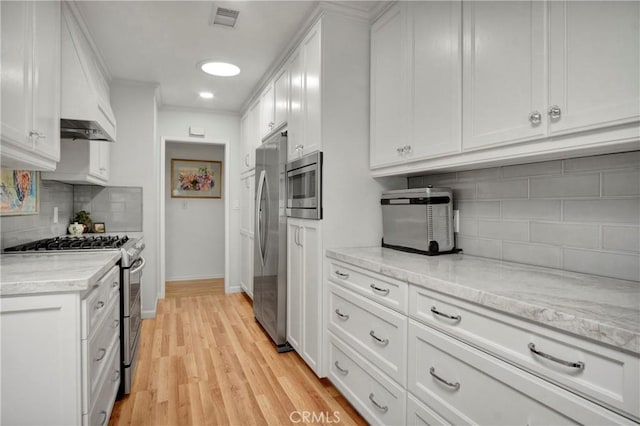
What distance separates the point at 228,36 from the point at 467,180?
83.0 inches

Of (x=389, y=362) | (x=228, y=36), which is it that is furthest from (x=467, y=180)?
(x=228, y=36)

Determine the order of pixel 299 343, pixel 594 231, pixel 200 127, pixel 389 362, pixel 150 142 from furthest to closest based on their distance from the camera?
1. pixel 200 127
2. pixel 150 142
3. pixel 299 343
4. pixel 389 362
5. pixel 594 231

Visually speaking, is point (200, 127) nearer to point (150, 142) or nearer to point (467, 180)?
point (150, 142)

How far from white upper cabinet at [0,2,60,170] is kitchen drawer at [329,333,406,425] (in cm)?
187

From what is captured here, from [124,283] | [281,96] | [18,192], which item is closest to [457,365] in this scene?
[124,283]

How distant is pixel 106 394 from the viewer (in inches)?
69.2

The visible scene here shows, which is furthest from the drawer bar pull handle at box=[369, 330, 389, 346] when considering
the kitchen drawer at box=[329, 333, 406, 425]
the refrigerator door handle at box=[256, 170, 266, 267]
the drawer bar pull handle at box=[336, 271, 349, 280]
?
the refrigerator door handle at box=[256, 170, 266, 267]

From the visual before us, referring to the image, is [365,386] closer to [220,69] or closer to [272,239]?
[272,239]

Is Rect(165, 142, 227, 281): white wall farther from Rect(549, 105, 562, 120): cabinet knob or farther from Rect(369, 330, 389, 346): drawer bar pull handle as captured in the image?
Result: Rect(549, 105, 562, 120): cabinet knob

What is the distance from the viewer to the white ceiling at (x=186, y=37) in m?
2.38

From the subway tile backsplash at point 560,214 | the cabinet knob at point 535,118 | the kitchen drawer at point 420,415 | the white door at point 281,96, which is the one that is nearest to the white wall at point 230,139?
the white door at point 281,96

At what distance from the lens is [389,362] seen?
169 cm

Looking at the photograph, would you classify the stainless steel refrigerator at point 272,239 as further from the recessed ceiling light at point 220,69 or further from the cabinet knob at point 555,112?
the cabinet knob at point 555,112

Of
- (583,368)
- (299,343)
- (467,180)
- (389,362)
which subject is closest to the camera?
(583,368)
